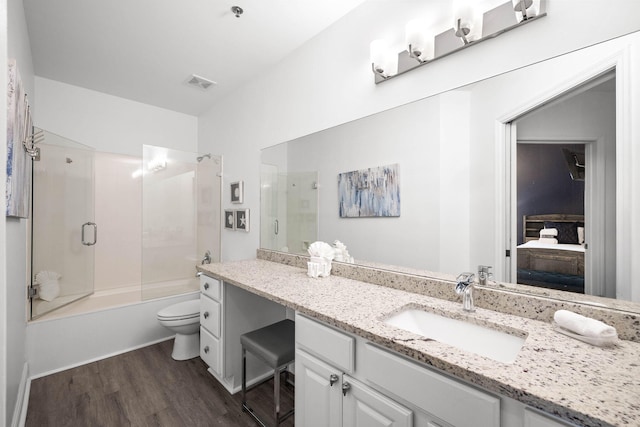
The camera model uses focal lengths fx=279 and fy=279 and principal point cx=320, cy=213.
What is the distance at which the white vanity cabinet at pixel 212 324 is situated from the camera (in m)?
1.89

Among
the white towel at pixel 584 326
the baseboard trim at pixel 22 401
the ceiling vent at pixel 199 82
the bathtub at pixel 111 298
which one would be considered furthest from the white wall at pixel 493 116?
the bathtub at pixel 111 298

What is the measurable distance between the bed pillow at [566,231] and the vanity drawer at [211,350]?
199cm

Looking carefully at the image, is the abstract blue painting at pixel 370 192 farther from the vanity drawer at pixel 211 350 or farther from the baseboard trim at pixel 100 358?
the baseboard trim at pixel 100 358

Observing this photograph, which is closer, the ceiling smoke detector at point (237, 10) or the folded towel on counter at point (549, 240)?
the folded towel on counter at point (549, 240)

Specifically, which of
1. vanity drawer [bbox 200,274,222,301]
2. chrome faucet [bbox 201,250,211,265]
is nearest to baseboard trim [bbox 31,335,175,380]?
chrome faucet [bbox 201,250,211,265]

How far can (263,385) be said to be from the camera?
6.60 ft

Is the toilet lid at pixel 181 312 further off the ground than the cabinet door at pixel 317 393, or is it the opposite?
the cabinet door at pixel 317 393

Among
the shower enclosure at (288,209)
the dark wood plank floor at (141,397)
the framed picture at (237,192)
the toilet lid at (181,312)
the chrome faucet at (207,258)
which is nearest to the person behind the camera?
the dark wood plank floor at (141,397)

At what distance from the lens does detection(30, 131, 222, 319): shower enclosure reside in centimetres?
235

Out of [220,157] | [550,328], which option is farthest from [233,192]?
[550,328]

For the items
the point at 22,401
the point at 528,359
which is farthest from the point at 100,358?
the point at 528,359

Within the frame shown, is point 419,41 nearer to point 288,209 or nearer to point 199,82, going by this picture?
point 288,209

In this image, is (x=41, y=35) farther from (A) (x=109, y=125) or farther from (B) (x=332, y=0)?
(B) (x=332, y=0)

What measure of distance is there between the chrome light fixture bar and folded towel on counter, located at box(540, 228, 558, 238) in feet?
2.65
